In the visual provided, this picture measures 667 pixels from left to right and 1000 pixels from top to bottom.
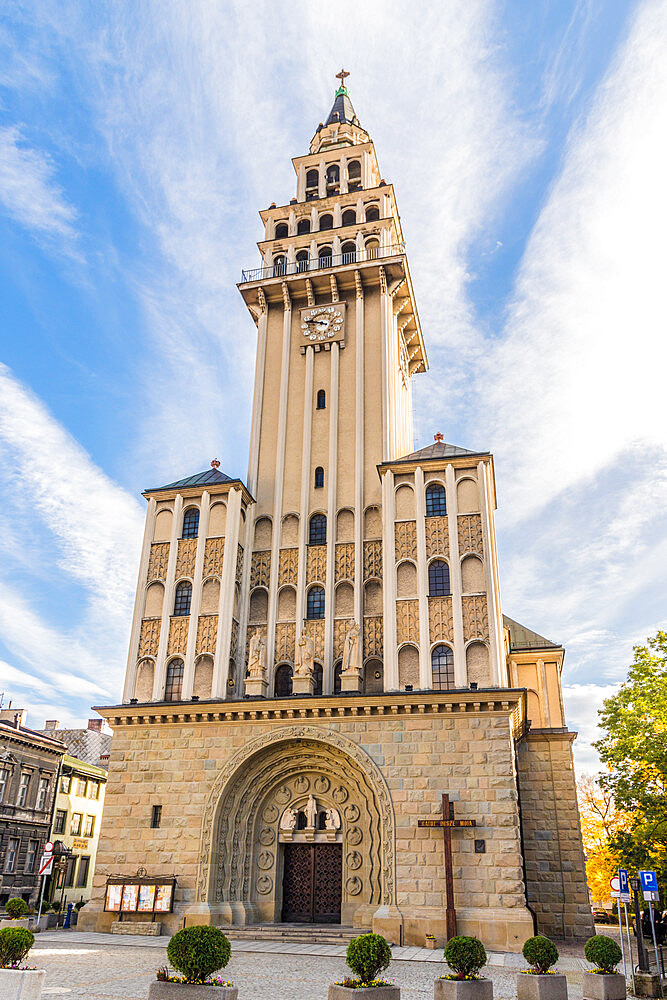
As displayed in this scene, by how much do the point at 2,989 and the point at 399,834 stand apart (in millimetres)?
15969

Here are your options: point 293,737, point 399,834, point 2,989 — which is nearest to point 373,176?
point 293,737

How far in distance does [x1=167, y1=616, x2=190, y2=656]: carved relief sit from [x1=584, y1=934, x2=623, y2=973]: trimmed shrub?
18519mm

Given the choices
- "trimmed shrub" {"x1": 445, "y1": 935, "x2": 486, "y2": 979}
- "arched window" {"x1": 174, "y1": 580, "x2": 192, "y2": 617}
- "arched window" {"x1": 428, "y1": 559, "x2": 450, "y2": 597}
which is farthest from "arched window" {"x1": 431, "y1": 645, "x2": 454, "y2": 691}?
"trimmed shrub" {"x1": 445, "y1": 935, "x2": 486, "y2": 979}

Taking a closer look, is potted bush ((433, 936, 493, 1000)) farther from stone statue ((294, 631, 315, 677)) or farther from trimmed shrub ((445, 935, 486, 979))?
stone statue ((294, 631, 315, 677))

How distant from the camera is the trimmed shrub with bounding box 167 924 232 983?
12016 millimetres

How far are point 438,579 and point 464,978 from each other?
16884mm

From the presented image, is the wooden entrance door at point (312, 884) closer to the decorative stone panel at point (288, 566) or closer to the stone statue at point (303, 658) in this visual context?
the stone statue at point (303, 658)

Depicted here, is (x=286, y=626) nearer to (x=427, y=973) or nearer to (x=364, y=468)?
(x=364, y=468)

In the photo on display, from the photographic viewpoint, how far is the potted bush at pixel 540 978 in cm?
1436

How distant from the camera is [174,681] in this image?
99.7ft

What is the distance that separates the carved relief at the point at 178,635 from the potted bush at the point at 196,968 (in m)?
18.4

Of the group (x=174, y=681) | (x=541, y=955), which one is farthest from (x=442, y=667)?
(x=541, y=955)

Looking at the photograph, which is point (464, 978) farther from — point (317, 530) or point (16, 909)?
point (317, 530)

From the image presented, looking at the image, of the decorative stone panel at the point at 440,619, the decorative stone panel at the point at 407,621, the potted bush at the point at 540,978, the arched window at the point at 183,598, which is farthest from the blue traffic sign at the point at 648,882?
the arched window at the point at 183,598
